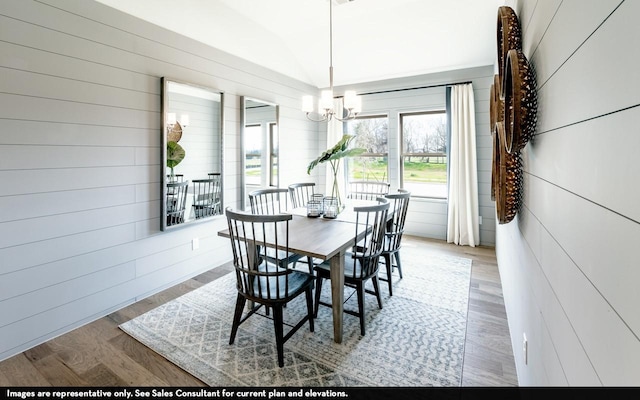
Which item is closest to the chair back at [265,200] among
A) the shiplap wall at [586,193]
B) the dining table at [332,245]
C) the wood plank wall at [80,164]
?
the dining table at [332,245]

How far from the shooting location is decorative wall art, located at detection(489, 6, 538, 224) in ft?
3.83

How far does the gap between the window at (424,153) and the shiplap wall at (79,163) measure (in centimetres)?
330

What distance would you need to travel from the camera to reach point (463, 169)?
174 inches

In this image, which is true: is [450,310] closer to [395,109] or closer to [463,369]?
[463,369]

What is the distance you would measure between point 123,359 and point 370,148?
4.46 m

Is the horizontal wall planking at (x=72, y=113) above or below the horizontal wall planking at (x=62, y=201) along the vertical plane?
above

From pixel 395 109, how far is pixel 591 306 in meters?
4.59

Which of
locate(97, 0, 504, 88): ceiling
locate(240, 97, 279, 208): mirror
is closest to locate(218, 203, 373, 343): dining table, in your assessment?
locate(240, 97, 279, 208): mirror

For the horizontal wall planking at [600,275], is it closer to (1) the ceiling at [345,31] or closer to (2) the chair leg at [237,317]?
(2) the chair leg at [237,317]

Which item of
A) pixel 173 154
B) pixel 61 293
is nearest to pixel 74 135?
pixel 173 154

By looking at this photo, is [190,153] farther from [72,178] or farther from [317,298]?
[317,298]

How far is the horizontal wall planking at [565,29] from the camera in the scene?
2.22ft

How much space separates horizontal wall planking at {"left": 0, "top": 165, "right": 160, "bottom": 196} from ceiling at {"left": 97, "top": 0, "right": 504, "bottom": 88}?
1.37 m

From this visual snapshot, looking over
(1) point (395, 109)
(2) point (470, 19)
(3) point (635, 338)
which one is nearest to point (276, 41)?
(1) point (395, 109)
